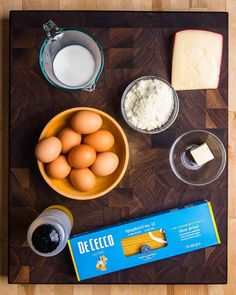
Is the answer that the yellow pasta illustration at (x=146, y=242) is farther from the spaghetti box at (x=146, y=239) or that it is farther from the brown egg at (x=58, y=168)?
the brown egg at (x=58, y=168)

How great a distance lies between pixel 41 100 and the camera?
917 mm

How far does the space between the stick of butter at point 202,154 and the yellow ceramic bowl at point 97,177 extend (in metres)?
0.15

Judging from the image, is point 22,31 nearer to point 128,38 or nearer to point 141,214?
point 128,38

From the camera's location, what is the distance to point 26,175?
3.05ft

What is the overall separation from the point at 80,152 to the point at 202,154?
27 centimetres

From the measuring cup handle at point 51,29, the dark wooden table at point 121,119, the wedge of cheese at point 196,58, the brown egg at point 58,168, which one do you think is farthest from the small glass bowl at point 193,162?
the measuring cup handle at point 51,29

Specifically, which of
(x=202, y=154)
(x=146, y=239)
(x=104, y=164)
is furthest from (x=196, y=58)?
(x=146, y=239)

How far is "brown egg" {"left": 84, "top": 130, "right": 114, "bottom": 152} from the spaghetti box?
0.62ft

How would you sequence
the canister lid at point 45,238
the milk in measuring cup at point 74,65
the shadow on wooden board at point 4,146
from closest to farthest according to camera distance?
the canister lid at point 45,238 → the milk in measuring cup at point 74,65 → the shadow on wooden board at point 4,146

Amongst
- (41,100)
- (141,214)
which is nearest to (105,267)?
(141,214)

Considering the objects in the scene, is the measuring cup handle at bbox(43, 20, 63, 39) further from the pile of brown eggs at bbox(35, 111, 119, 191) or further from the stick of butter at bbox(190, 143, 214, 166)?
the stick of butter at bbox(190, 143, 214, 166)

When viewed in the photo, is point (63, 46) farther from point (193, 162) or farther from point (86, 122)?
point (193, 162)

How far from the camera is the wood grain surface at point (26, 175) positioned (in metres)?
0.95

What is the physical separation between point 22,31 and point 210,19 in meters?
0.42
